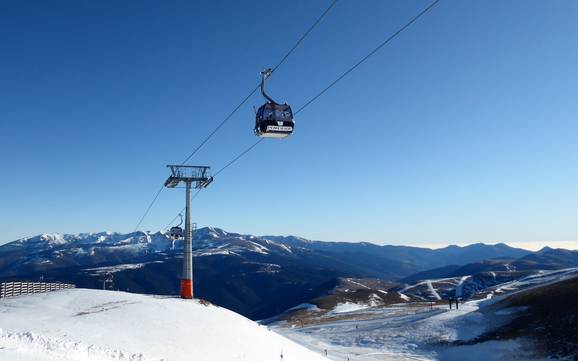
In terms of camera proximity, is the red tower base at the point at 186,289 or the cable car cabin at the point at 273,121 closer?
the cable car cabin at the point at 273,121

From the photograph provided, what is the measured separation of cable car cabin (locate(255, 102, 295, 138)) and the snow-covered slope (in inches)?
510

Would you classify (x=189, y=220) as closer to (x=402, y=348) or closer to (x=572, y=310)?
(x=402, y=348)

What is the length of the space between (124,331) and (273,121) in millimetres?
14795

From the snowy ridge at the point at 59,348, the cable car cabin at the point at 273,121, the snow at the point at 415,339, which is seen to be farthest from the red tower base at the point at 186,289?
the cable car cabin at the point at 273,121

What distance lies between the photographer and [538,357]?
159 feet

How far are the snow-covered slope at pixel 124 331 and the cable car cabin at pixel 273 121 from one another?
1295cm

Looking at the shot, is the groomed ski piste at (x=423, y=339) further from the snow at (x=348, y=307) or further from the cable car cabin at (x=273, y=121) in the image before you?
the snow at (x=348, y=307)

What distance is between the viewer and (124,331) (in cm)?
2695

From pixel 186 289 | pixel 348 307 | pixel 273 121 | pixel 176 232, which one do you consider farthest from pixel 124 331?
pixel 348 307

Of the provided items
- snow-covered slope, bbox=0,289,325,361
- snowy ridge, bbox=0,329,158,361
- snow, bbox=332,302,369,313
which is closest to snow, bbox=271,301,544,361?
snow-covered slope, bbox=0,289,325,361

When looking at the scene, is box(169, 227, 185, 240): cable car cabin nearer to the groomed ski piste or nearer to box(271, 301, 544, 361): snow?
box(271, 301, 544, 361): snow

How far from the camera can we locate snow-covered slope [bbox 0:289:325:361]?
21.0 m

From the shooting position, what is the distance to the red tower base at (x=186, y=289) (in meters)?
44.2

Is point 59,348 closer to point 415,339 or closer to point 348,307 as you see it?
point 415,339
